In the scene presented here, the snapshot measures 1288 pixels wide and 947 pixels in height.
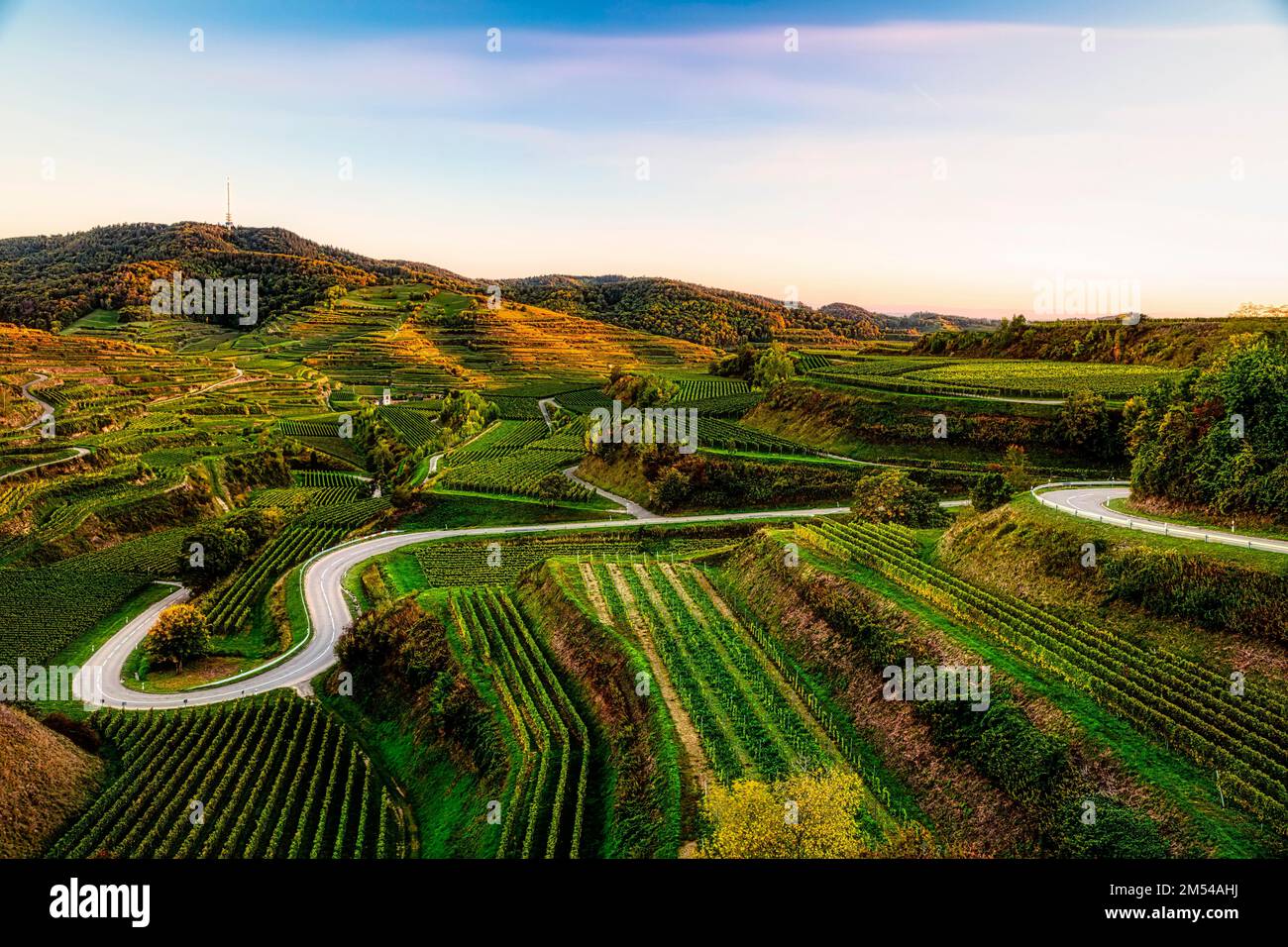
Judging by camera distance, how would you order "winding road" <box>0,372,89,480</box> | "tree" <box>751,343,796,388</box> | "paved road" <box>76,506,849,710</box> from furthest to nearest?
"tree" <box>751,343,796,388</box>
"winding road" <box>0,372,89,480</box>
"paved road" <box>76,506,849,710</box>

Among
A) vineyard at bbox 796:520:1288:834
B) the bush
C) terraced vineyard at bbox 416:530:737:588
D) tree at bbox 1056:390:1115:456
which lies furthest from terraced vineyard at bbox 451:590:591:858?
tree at bbox 1056:390:1115:456

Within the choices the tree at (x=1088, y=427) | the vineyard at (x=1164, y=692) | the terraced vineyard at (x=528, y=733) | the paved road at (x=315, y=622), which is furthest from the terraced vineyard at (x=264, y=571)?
the tree at (x=1088, y=427)

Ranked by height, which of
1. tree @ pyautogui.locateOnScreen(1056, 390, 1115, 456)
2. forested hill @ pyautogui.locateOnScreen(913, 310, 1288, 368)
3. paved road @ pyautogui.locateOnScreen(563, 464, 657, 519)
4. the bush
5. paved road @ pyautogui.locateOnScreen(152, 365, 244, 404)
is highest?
forested hill @ pyautogui.locateOnScreen(913, 310, 1288, 368)

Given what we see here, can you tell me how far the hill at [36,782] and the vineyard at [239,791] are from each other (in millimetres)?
931

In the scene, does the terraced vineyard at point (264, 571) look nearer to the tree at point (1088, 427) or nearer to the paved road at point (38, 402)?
the paved road at point (38, 402)

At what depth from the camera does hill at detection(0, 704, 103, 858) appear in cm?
2758

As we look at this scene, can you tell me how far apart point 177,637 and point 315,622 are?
708 cm

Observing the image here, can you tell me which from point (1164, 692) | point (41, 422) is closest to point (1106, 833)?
point (1164, 692)

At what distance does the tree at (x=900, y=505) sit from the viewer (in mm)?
46812

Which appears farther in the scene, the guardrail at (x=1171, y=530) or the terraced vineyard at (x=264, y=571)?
the terraced vineyard at (x=264, y=571)

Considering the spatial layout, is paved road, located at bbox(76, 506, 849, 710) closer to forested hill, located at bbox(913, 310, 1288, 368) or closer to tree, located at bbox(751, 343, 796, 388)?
forested hill, located at bbox(913, 310, 1288, 368)

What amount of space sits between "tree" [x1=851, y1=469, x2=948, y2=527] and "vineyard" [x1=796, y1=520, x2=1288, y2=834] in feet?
48.2

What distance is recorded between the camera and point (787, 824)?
1809cm
